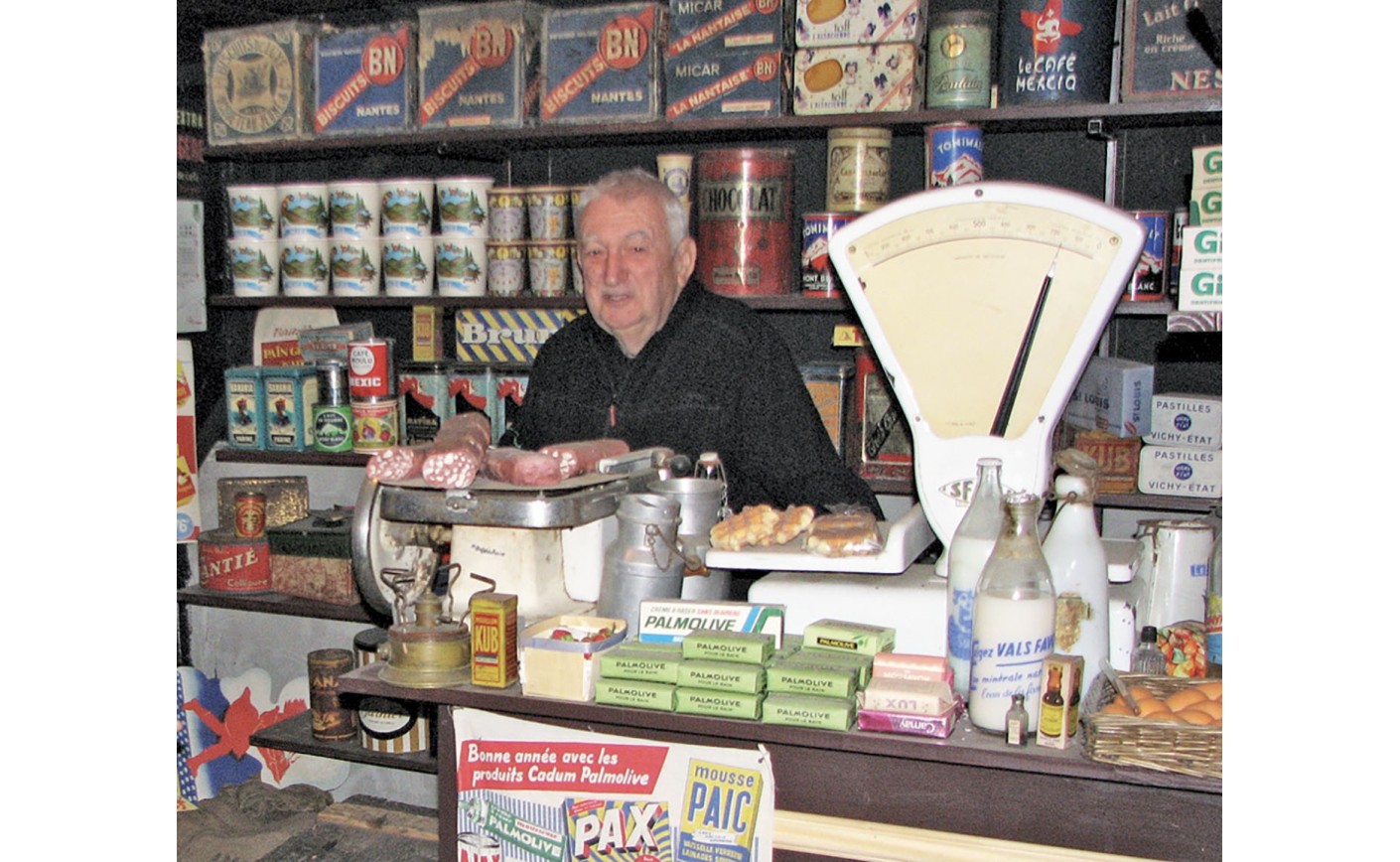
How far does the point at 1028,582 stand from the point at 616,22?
1.99 meters

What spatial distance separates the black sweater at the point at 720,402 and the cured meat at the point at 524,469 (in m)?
0.95

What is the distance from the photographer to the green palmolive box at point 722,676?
1.31 metres

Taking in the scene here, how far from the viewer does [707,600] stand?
1.48m

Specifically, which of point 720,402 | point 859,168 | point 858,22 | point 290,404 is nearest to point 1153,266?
point 859,168

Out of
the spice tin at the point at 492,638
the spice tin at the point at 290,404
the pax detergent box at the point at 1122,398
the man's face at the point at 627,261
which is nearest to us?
the spice tin at the point at 492,638

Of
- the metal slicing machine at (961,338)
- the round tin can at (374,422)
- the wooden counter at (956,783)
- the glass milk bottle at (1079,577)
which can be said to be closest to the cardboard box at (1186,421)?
the metal slicing machine at (961,338)

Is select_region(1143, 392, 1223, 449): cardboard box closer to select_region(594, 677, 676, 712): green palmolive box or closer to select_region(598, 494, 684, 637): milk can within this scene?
select_region(598, 494, 684, 637): milk can

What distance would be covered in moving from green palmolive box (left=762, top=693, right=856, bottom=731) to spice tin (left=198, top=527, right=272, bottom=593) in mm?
2292

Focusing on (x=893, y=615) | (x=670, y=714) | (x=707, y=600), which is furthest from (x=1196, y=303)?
(x=670, y=714)

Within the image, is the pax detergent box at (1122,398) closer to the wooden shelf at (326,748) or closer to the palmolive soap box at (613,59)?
the palmolive soap box at (613,59)

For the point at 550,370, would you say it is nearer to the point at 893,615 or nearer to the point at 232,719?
the point at 893,615

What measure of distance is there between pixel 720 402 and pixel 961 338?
104 centimetres

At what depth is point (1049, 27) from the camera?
2.44m

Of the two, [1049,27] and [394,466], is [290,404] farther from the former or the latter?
[1049,27]
